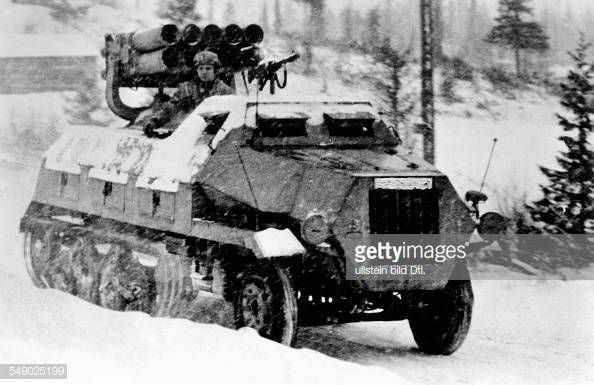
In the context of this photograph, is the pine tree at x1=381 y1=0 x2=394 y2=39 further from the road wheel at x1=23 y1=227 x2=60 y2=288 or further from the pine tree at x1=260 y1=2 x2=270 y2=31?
the road wheel at x1=23 y1=227 x2=60 y2=288

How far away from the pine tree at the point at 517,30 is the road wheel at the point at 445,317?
180 inches

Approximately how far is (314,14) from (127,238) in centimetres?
402

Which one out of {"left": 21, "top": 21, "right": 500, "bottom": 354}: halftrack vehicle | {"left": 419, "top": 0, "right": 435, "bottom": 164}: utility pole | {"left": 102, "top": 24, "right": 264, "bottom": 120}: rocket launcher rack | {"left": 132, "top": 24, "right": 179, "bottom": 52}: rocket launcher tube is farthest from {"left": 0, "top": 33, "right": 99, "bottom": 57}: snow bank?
{"left": 419, "top": 0, "right": 435, "bottom": 164}: utility pole

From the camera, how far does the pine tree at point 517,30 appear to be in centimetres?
1293

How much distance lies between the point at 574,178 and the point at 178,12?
4838 mm

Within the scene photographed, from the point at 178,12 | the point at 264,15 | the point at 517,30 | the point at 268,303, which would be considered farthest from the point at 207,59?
the point at 517,30

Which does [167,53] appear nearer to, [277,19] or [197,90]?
[197,90]

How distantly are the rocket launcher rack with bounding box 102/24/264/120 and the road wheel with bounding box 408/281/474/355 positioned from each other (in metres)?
3.36

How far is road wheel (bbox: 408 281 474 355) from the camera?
366 inches

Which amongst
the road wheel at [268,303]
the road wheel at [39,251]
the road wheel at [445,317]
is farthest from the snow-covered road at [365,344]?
the road wheel at [39,251]

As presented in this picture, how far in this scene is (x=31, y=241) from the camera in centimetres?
1259

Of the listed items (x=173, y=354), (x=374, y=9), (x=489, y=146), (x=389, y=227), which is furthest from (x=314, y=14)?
(x=173, y=354)

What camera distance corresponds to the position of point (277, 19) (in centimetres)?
1318

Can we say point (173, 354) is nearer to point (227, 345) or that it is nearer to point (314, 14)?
point (227, 345)
